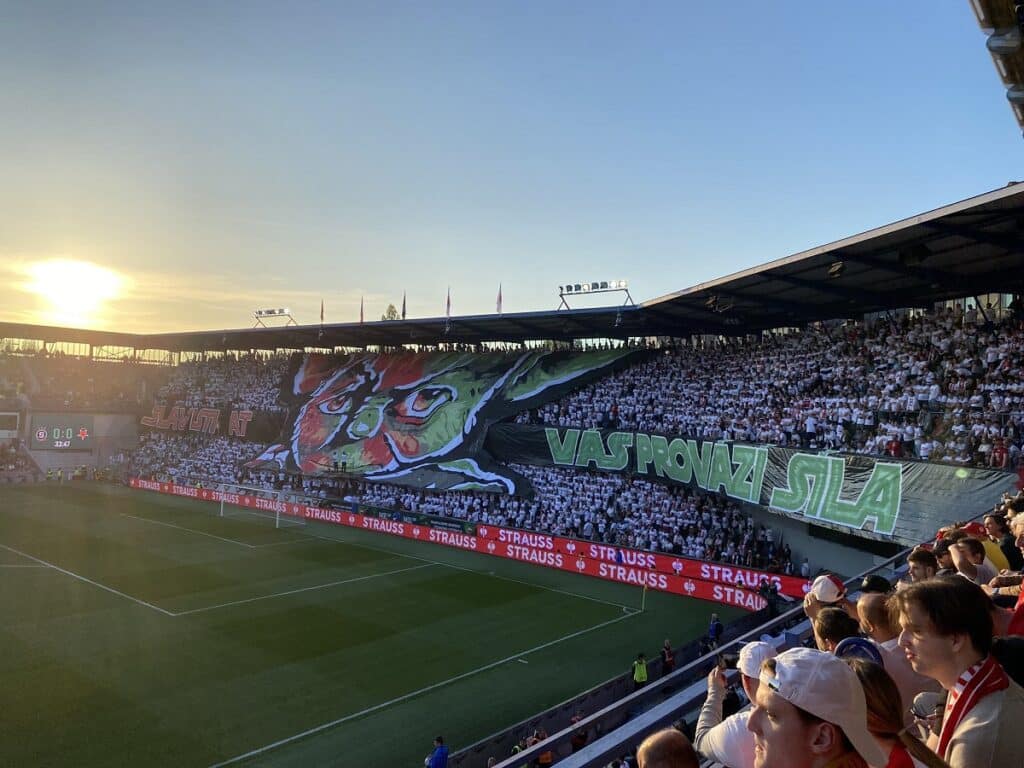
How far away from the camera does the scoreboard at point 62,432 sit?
60875 millimetres

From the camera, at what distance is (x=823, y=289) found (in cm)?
2892

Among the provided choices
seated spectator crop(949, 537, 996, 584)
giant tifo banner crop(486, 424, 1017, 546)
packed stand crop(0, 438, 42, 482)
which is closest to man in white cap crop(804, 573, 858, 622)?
seated spectator crop(949, 537, 996, 584)

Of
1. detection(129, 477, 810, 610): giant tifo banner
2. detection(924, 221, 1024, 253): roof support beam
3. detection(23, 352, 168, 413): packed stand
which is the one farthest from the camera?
detection(23, 352, 168, 413): packed stand

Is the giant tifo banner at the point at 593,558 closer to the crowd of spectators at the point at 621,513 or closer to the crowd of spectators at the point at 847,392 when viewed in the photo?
the crowd of spectators at the point at 621,513

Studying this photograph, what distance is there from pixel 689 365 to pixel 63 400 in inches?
2224

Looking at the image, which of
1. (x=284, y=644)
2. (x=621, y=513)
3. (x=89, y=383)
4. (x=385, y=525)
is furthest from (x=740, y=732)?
(x=89, y=383)

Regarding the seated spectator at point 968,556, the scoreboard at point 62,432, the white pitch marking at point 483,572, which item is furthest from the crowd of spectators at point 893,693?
the scoreboard at point 62,432

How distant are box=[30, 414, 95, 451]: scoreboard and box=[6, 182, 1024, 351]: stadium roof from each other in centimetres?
2437

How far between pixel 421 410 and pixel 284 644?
2626cm

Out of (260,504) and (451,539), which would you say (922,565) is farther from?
(260,504)

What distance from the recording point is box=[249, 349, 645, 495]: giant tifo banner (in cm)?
4175

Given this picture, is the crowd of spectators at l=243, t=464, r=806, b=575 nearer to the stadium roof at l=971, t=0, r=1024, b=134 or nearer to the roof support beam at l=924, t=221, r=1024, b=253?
the roof support beam at l=924, t=221, r=1024, b=253

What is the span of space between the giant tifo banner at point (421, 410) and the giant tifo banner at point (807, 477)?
482cm

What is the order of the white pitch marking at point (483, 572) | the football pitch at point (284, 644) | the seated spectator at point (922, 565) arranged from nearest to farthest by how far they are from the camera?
1. the seated spectator at point (922, 565)
2. the football pitch at point (284, 644)
3. the white pitch marking at point (483, 572)
